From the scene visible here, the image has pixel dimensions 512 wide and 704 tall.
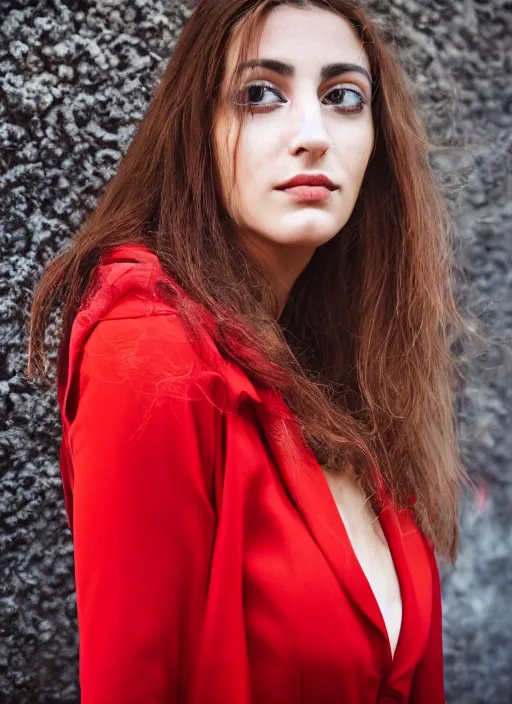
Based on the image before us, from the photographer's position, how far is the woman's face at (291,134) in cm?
112

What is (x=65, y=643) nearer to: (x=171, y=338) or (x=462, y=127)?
(x=171, y=338)

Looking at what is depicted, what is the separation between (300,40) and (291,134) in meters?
0.14

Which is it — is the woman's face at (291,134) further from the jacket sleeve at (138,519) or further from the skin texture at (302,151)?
the jacket sleeve at (138,519)

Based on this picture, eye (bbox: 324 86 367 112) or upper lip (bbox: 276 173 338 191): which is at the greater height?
eye (bbox: 324 86 367 112)

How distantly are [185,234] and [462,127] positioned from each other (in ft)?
2.57

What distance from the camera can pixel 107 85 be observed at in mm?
Result: 1422

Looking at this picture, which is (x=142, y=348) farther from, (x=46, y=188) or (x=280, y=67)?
(x=46, y=188)

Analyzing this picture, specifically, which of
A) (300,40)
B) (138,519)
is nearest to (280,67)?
(300,40)

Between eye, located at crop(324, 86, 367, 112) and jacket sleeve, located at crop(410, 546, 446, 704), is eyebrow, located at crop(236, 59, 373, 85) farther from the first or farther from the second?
jacket sleeve, located at crop(410, 546, 446, 704)

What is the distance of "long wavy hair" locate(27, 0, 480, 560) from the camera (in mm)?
1091

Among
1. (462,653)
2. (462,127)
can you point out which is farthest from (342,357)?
(462,653)

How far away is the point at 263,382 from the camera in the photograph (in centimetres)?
103

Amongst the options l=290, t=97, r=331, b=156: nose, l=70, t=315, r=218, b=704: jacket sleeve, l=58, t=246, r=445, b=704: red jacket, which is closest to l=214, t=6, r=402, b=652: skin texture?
l=290, t=97, r=331, b=156: nose

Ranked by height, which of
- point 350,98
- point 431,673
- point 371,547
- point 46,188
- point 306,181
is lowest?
point 431,673
